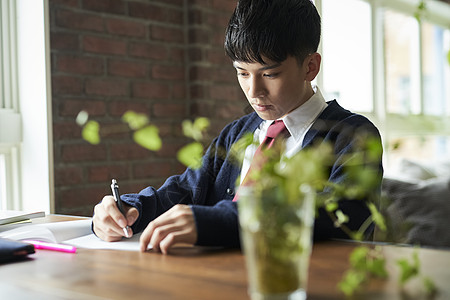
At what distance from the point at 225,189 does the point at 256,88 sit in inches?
13.5

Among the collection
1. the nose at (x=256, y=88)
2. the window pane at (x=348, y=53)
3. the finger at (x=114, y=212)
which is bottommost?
the finger at (x=114, y=212)

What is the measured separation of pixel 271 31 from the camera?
1.31 meters

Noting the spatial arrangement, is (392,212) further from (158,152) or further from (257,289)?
(257,289)

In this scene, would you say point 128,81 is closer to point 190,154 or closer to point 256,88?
point 256,88

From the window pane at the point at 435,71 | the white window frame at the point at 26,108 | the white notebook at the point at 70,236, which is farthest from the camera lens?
the window pane at the point at 435,71

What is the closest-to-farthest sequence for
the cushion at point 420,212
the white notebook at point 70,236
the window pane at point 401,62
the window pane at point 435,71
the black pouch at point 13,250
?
the black pouch at point 13,250
the white notebook at point 70,236
the cushion at point 420,212
the window pane at point 401,62
the window pane at point 435,71

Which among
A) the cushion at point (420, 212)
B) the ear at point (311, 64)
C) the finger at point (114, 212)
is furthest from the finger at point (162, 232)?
the cushion at point (420, 212)

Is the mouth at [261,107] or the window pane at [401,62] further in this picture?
the window pane at [401,62]

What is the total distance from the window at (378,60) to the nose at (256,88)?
5.77 ft

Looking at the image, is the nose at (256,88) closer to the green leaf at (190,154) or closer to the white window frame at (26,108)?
the green leaf at (190,154)

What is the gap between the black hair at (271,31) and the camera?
1.30 m

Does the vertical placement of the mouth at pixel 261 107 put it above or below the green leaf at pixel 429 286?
above

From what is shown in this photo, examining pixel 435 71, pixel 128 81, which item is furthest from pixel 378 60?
pixel 128 81

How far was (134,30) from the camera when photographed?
2320 millimetres
